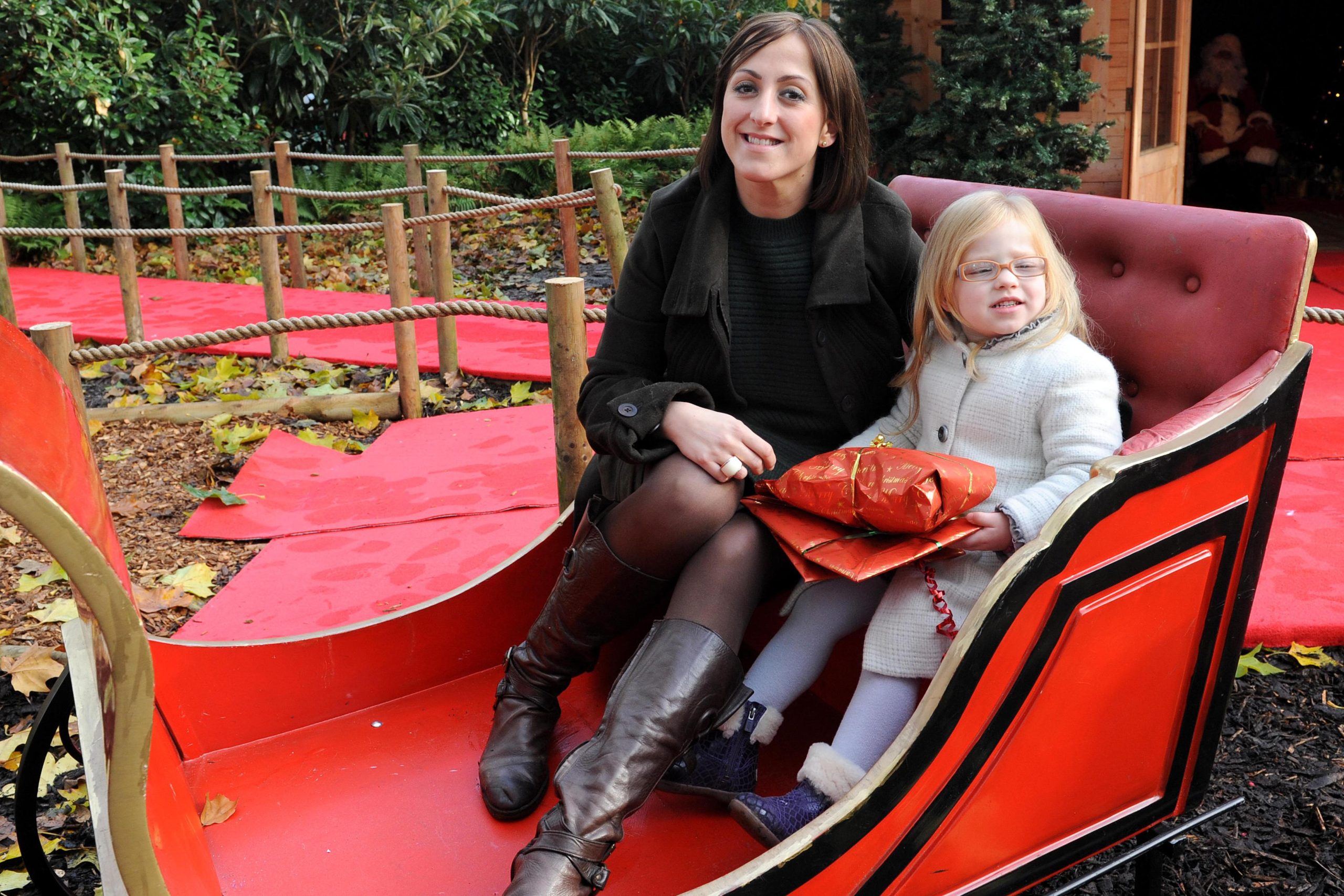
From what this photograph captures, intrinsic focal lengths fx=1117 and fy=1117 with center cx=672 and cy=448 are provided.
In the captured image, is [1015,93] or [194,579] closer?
[194,579]

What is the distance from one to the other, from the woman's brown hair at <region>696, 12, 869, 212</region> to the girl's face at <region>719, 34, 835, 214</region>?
0.02 m

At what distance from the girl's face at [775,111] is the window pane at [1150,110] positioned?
506 centimetres

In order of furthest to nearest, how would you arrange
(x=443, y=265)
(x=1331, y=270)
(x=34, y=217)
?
(x=34, y=217) → (x=1331, y=270) → (x=443, y=265)

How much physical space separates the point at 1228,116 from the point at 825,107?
6799 millimetres

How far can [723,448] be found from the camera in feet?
5.38

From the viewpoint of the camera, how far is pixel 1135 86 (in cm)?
578

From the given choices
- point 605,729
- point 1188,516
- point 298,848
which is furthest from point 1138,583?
point 298,848

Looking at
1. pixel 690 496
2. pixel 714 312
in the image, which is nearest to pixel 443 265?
pixel 714 312

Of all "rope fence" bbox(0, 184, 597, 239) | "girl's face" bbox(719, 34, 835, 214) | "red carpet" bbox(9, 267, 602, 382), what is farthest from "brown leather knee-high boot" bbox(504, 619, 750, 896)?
"red carpet" bbox(9, 267, 602, 382)

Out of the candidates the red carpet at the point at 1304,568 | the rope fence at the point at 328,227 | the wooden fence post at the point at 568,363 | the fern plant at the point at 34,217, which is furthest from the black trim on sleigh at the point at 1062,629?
the fern plant at the point at 34,217

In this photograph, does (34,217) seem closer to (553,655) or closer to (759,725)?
(553,655)

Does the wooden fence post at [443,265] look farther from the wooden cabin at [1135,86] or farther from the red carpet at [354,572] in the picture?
the wooden cabin at [1135,86]

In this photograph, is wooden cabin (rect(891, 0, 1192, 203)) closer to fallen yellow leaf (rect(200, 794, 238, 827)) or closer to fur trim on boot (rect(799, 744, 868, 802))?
fur trim on boot (rect(799, 744, 868, 802))

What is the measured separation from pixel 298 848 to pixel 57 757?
1034mm
